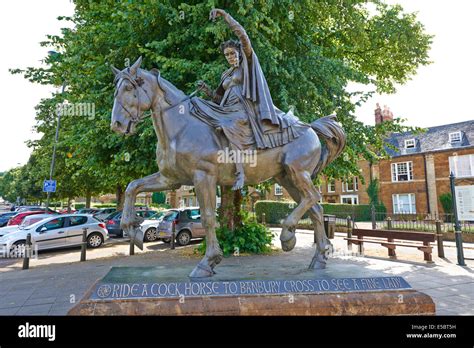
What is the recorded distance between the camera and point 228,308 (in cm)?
392

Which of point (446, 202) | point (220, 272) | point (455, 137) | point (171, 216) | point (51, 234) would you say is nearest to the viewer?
point (220, 272)

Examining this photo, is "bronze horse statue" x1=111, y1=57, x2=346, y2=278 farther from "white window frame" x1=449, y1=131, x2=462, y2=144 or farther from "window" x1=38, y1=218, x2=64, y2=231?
"white window frame" x1=449, y1=131, x2=462, y2=144

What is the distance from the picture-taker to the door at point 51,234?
50.5ft

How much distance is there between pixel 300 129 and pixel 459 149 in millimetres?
31641

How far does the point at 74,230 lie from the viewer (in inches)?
645

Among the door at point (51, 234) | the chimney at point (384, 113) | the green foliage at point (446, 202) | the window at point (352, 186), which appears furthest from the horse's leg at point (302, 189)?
the window at point (352, 186)

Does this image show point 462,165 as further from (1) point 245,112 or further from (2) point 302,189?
(1) point 245,112

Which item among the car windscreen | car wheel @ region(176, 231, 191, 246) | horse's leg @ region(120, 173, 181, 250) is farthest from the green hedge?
horse's leg @ region(120, 173, 181, 250)

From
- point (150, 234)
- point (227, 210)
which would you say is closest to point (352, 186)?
point (150, 234)

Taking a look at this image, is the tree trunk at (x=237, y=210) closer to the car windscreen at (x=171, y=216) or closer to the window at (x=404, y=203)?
the car windscreen at (x=171, y=216)

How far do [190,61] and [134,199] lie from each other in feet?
21.3

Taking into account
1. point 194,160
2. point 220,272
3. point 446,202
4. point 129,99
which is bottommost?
point 220,272

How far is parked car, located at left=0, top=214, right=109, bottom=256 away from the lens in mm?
14950

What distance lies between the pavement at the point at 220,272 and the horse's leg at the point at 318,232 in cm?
19
